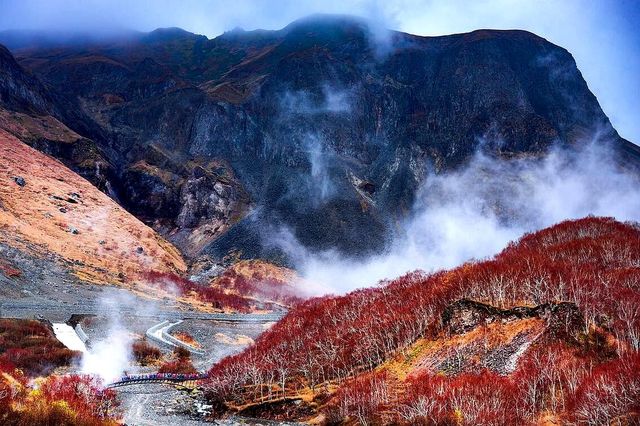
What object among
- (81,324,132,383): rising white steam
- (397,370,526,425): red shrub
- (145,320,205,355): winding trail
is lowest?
(397,370,526,425): red shrub

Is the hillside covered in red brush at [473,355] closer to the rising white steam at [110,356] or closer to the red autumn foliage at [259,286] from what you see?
the rising white steam at [110,356]

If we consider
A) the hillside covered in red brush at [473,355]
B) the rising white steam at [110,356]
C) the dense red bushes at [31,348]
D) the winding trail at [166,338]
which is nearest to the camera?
the hillside covered in red brush at [473,355]

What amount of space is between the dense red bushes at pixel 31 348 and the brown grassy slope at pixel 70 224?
41.1 metres

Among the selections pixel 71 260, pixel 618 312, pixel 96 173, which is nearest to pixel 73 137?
pixel 96 173

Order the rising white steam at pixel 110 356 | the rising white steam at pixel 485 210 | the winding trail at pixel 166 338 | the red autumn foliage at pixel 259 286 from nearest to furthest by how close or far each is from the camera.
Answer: the rising white steam at pixel 110 356 → the winding trail at pixel 166 338 → the red autumn foliage at pixel 259 286 → the rising white steam at pixel 485 210

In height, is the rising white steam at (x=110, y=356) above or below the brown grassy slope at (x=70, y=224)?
below

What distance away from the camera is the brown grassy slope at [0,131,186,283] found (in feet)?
344

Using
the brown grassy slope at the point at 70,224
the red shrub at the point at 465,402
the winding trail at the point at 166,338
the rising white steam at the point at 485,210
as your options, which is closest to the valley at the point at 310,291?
the red shrub at the point at 465,402

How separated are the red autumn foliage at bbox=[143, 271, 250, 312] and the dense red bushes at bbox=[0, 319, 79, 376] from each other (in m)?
55.8

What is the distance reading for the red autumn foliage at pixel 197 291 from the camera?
379ft

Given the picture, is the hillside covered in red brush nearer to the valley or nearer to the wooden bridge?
the valley

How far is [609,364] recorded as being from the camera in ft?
99.0

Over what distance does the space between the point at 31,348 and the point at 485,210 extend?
159462 mm

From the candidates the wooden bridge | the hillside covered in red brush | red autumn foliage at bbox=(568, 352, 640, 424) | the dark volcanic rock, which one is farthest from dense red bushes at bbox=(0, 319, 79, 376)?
red autumn foliage at bbox=(568, 352, 640, 424)
